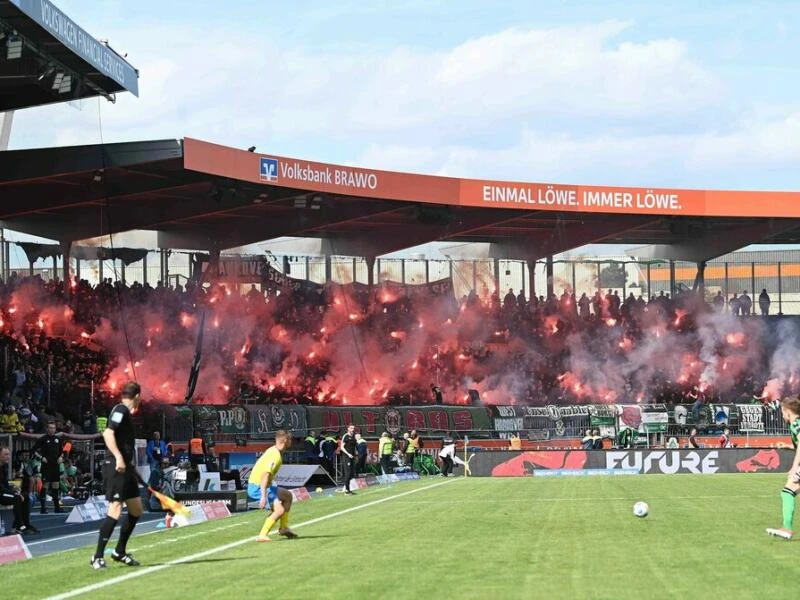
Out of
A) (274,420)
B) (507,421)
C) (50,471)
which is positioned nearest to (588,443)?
(507,421)

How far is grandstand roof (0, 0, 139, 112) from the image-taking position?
2758 centimetres

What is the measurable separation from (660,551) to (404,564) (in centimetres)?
314

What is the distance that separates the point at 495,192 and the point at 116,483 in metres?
46.0

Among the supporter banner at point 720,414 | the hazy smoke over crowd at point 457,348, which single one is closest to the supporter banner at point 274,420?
the hazy smoke over crowd at point 457,348

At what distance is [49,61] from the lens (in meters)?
30.5

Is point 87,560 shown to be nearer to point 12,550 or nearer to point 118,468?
point 12,550

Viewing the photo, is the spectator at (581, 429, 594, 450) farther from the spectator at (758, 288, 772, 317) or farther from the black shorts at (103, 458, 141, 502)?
the black shorts at (103, 458, 141, 502)

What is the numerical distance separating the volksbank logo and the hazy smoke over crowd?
28.1ft

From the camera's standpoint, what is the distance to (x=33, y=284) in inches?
1941

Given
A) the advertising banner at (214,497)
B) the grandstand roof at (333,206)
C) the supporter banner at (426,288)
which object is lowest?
the advertising banner at (214,497)

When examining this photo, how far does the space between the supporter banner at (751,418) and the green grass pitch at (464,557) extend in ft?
101

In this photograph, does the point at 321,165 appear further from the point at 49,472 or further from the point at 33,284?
the point at 49,472

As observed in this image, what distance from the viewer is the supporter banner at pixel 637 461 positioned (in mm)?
46969

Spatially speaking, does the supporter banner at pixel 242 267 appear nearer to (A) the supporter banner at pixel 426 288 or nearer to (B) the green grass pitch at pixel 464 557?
(A) the supporter banner at pixel 426 288
